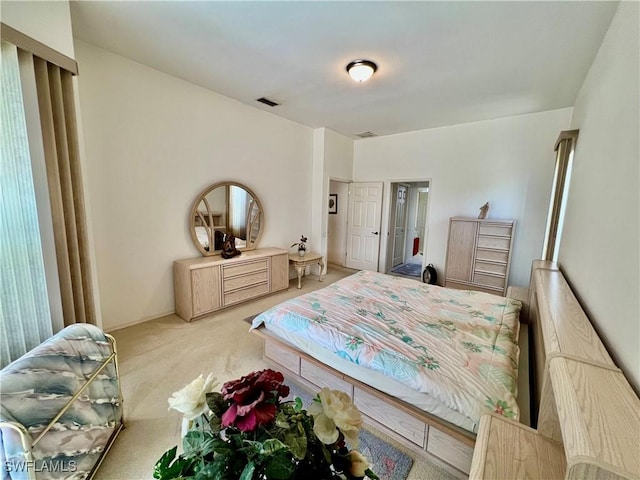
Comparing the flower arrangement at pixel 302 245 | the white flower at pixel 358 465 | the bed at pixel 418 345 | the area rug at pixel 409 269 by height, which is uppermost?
the white flower at pixel 358 465

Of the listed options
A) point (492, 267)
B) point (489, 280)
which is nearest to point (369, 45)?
point (492, 267)

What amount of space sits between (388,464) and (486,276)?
343 cm

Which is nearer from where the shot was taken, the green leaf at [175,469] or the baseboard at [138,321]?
the green leaf at [175,469]

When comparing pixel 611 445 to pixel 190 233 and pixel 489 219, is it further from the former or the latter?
pixel 489 219

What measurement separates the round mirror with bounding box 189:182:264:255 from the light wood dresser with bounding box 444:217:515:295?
10.4 feet

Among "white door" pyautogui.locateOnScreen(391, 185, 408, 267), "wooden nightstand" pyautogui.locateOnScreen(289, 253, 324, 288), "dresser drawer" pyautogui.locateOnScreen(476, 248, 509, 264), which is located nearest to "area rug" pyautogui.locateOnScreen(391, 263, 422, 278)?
"white door" pyautogui.locateOnScreen(391, 185, 408, 267)

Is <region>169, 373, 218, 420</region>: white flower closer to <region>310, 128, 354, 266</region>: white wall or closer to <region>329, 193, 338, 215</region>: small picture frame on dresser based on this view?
<region>310, 128, 354, 266</region>: white wall

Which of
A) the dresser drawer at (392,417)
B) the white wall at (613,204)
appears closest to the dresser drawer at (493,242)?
the white wall at (613,204)

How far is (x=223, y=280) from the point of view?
3.40 meters

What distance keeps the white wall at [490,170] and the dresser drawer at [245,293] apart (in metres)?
3.11

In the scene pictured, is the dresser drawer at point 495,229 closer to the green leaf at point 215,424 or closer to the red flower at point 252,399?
the red flower at point 252,399

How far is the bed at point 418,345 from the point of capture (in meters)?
1.40

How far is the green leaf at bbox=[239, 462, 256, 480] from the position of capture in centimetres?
53

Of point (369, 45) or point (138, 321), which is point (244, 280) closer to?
point (138, 321)
